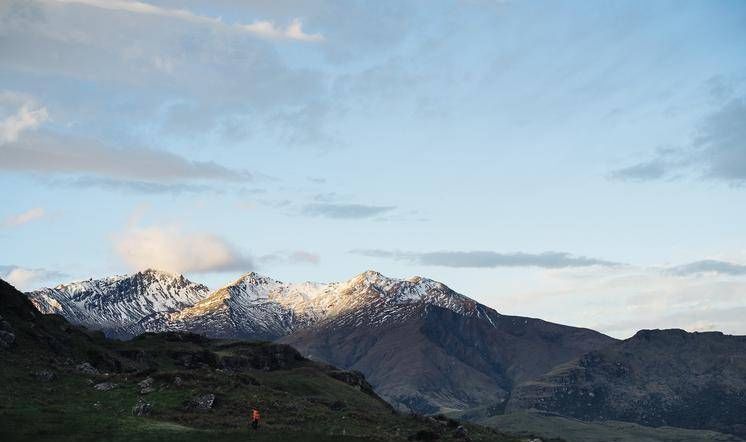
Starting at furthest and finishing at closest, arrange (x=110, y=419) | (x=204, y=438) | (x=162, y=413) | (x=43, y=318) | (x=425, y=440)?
(x=43, y=318)
(x=425, y=440)
(x=162, y=413)
(x=110, y=419)
(x=204, y=438)

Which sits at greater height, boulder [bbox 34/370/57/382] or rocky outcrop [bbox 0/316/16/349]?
rocky outcrop [bbox 0/316/16/349]

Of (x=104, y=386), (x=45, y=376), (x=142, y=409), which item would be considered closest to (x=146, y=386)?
(x=104, y=386)

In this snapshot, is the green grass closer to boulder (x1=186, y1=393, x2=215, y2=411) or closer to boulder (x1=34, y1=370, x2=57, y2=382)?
boulder (x1=186, y1=393, x2=215, y2=411)

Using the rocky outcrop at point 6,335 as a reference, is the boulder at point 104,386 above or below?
below

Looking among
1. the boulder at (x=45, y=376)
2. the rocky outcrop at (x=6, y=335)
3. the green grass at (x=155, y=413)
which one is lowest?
the green grass at (x=155, y=413)

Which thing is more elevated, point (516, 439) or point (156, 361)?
point (156, 361)

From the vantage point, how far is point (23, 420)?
77.7 meters

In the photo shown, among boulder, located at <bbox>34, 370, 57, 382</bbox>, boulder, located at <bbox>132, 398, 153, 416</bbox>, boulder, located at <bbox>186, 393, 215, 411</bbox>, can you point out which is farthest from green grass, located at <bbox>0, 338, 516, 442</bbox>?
boulder, located at <bbox>34, 370, 57, 382</bbox>

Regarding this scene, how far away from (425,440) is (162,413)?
32599 mm

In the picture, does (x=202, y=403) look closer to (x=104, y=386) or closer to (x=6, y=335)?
(x=104, y=386)

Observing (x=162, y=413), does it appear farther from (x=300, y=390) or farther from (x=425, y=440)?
(x=300, y=390)

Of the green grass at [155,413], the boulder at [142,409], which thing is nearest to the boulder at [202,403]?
the green grass at [155,413]

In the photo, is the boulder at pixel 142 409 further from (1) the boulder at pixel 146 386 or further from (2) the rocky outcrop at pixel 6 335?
(2) the rocky outcrop at pixel 6 335

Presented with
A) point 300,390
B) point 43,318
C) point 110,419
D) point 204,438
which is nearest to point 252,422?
point 204,438
